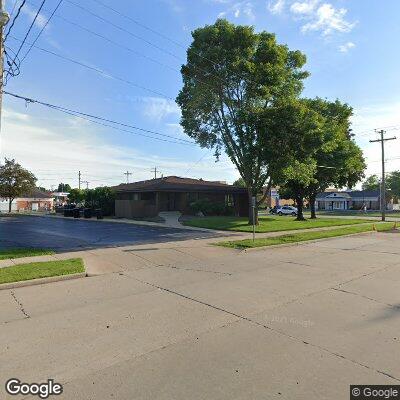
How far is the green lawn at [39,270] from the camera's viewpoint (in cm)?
924

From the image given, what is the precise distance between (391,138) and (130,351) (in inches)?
1588

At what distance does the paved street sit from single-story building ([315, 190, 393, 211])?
8356 centimetres

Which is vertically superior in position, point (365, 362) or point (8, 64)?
point (8, 64)

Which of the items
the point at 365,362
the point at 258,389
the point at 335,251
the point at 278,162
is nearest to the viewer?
the point at 258,389

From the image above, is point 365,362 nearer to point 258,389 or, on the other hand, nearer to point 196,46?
point 258,389

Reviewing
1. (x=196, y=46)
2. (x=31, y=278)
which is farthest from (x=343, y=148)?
(x=31, y=278)

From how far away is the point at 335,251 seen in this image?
595 inches

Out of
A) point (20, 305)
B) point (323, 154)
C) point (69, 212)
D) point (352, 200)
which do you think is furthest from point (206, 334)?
point (352, 200)

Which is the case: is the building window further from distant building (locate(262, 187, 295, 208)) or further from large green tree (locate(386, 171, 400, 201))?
large green tree (locate(386, 171, 400, 201))

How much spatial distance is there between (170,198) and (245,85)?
16626 mm

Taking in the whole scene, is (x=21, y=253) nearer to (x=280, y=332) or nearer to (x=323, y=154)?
(x=280, y=332)

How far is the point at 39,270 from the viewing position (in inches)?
396

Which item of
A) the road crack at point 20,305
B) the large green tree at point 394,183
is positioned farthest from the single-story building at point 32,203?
the large green tree at point 394,183

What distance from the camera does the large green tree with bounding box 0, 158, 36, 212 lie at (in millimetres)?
50188
